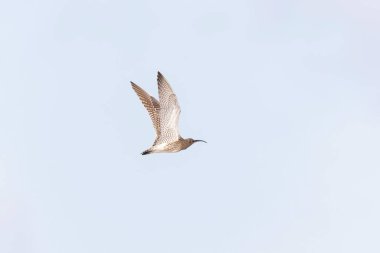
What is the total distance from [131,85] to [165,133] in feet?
21.6

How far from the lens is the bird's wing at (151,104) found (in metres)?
51.9

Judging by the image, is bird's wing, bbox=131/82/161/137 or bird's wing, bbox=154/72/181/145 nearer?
bird's wing, bbox=154/72/181/145

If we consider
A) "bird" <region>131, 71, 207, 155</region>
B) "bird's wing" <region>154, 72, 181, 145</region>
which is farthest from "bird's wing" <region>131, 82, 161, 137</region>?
"bird's wing" <region>154, 72, 181, 145</region>

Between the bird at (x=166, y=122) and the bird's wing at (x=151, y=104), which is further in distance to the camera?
the bird's wing at (x=151, y=104)

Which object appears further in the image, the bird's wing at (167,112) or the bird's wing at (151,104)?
the bird's wing at (151,104)

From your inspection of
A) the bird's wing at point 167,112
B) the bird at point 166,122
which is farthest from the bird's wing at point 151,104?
the bird's wing at point 167,112

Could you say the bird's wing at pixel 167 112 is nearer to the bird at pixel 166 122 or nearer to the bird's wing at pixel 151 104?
the bird at pixel 166 122

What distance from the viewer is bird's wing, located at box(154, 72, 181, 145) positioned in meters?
50.7

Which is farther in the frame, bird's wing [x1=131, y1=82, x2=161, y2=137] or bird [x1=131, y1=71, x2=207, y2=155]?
bird's wing [x1=131, y1=82, x2=161, y2=137]

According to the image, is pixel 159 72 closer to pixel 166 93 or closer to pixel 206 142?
pixel 166 93

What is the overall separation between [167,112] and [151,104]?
3323 mm

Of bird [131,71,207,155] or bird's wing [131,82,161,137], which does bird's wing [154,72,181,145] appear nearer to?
bird [131,71,207,155]

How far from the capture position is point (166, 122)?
2021 inches

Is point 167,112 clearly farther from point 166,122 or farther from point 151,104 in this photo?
point 151,104
